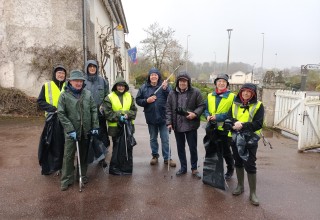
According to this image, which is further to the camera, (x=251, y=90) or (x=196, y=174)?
(x=196, y=174)

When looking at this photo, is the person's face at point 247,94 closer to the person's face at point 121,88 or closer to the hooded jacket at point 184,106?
the hooded jacket at point 184,106

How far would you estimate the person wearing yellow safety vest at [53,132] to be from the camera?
4578 millimetres

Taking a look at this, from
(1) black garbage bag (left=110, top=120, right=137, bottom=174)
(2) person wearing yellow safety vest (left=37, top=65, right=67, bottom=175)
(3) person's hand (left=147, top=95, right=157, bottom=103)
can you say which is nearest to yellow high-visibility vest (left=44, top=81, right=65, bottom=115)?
(2) person wearing yellow safety vest (left=37, top=65, right=67, bottom=175)

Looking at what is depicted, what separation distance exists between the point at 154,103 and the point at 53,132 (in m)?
1.80

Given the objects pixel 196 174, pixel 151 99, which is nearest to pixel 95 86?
pixel 151 99

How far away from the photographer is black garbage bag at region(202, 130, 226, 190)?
4.46 m

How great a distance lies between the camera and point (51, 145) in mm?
4629

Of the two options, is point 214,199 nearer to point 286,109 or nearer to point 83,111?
point 83,111

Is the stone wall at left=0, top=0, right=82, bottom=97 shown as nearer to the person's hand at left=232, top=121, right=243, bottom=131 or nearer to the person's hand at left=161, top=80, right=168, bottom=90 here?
the person's hand at left=161, top=80, right=168, bottom=90

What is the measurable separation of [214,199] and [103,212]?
1.57m

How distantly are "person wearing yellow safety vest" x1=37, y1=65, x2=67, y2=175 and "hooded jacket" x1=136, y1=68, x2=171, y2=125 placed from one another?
4.71 ft

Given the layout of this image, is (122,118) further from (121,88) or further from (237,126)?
(237,126)

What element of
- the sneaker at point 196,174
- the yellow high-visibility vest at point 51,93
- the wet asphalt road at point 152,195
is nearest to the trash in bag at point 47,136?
the yellow high-visibility vest at point 51,93

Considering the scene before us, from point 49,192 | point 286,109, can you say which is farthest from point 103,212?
point 286,109
